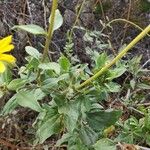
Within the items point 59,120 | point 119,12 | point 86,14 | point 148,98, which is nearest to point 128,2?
point 119,12

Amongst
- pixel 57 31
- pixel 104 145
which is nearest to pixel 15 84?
pixel 104 145

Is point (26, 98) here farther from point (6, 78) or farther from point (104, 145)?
point (104, 145)

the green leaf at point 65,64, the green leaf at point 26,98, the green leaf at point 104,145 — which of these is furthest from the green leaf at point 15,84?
the green leaf at point 104,145

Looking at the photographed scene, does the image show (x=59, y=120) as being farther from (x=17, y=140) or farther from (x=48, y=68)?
(x=17, y=140)

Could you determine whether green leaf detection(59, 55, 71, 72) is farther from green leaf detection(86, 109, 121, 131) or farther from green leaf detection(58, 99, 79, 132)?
green leaf detection(86, 109, 121, 131)

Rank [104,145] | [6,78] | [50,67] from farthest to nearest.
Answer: [104,145] < [6,78] < [50,67]

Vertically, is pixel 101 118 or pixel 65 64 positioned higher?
pixel 65 64

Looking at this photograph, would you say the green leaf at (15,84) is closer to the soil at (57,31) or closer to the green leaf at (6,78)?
the green leaf at (6,78)

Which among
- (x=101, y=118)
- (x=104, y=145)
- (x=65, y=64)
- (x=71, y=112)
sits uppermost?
(x=65, y=64)
